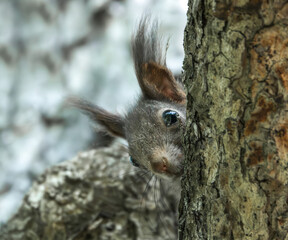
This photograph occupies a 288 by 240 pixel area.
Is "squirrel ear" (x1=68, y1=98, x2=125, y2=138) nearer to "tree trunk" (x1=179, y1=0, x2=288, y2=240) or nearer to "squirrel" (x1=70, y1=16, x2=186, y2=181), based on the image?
"squirrel" (x1=70, y1=16, x2=186, y2=181)

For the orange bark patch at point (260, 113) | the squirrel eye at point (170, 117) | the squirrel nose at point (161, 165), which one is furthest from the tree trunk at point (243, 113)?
the squirrel eye at point (170, 117)

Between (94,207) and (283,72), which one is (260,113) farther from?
(94,207)

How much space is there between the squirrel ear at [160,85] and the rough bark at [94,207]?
0.61 meters

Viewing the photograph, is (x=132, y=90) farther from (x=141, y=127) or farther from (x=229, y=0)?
(x=229, y=0)

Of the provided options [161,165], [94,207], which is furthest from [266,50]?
[94,207]

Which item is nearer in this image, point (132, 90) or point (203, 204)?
point (203, 204)

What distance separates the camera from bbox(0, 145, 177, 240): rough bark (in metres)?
2.46

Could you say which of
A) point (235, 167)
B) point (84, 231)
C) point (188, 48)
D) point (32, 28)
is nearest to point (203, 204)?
point (235, 167)

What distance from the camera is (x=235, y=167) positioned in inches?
41.0

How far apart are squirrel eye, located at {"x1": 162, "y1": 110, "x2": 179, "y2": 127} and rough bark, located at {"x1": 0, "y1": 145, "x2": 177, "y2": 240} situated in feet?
2.44

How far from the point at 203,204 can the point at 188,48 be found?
354 mm

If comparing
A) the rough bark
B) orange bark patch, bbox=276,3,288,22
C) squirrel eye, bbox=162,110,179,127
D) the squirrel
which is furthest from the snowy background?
orange bark patch, bbox=276,3,288,22

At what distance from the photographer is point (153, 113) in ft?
6.10

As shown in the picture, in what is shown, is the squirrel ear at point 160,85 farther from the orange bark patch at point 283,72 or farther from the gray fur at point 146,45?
the orange bark patch at point 283,72
